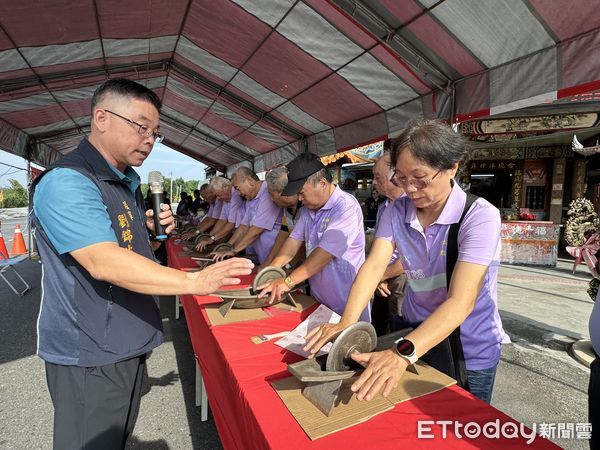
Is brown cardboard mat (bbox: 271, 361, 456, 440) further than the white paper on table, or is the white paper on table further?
the white paper on table

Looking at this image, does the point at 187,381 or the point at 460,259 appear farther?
the point at 187,381

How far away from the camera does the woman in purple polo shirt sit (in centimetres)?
108

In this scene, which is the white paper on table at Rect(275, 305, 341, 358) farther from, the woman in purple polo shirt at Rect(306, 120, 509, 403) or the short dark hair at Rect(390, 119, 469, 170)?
the short dark hair at Rect(390, 119, 469, 170)

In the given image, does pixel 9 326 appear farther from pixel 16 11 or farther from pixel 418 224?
pixel 418 224

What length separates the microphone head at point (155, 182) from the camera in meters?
1.58

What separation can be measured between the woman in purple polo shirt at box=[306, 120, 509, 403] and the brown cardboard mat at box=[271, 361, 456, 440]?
69 mm

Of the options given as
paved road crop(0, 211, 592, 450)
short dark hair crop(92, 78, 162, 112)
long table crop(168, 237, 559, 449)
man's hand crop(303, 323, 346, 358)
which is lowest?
paved road crop(0, 211, 592, 450)

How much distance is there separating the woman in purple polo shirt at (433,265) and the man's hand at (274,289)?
548mm

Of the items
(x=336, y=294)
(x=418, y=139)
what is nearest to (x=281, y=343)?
(x=336, y=294)

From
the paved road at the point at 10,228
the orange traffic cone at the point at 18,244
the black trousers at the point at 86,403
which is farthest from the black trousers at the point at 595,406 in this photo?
the orange traffic cone at the point at 18,244

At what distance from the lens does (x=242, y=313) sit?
182cm

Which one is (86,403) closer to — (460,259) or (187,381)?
(460,259)

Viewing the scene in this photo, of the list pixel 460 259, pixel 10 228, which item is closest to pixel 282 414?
pixel 460 259

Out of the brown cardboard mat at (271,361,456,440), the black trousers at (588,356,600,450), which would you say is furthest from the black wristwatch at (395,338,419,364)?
the black trousers at (588,356,600,450)
